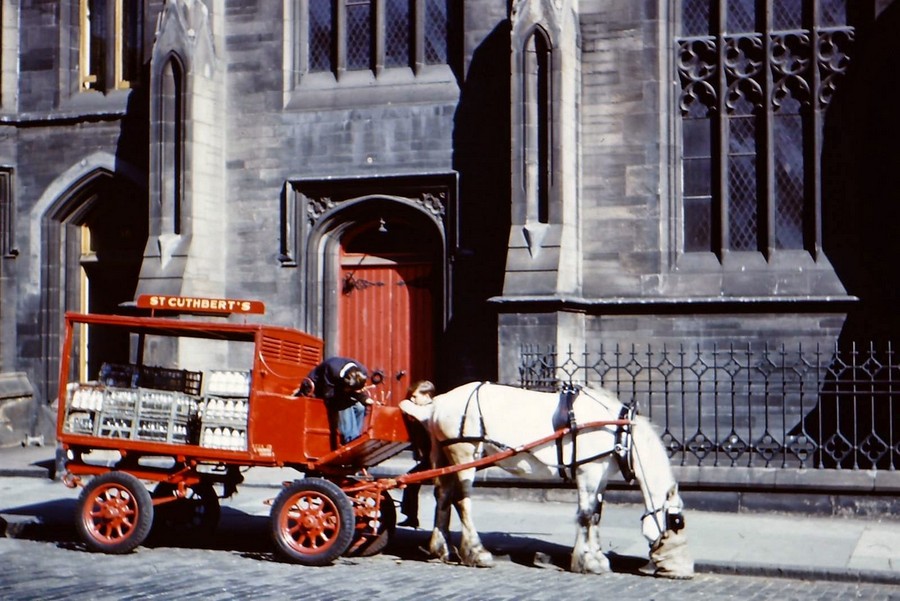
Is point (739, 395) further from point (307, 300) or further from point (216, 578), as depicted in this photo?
point (216, 578)

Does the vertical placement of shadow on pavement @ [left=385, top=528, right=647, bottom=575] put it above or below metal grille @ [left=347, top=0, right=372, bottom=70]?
below

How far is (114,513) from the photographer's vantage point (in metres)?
10.5

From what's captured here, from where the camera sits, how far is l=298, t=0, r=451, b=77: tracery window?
17734 millimetres

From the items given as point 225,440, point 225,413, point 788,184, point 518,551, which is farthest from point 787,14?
point 225,440

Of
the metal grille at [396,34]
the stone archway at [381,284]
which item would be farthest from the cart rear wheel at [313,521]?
the metal grille at [396,34]

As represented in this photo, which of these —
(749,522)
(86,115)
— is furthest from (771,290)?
(86,115)

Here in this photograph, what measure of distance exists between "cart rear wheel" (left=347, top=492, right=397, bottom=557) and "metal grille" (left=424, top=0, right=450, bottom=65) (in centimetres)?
857

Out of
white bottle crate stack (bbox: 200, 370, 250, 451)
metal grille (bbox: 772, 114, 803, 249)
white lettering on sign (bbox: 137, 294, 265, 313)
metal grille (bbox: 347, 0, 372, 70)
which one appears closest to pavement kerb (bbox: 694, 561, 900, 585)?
white bottle crate stack (bbox: 200, 370, 250, 451)

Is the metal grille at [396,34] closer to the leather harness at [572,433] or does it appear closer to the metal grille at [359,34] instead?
the metal grille at [359,34]

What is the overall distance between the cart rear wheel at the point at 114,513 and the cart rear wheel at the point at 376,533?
170cm

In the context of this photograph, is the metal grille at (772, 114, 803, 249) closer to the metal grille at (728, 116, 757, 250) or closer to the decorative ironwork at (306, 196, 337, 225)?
the metal grille at (728, 116, 757, 250)

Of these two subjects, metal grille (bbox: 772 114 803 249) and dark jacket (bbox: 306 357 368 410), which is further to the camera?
metal grille (bbox: 772 114 803 249)

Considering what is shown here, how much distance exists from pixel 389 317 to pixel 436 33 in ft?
13.2

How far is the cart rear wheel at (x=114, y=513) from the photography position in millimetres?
10367
